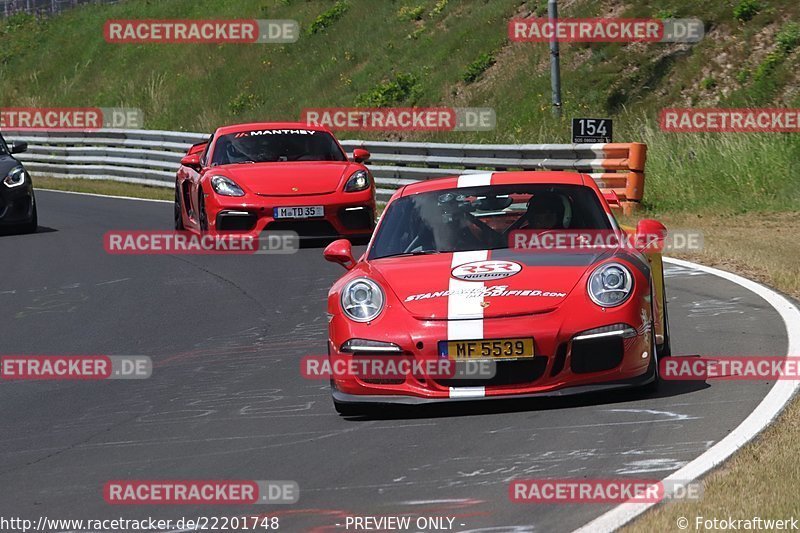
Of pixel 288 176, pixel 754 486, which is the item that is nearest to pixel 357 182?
pixel 288 176

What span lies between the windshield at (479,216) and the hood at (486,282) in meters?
0.27

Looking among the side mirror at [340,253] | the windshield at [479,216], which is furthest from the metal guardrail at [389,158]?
the side mirror at [340,253]

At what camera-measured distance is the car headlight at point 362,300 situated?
7.61 meters

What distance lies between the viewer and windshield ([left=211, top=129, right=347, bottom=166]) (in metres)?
17.0

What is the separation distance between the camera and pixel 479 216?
854cm

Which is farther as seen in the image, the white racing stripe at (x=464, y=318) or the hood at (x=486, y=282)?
the hood at (x=486, y=282)

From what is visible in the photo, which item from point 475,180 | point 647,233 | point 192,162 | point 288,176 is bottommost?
point 288,176

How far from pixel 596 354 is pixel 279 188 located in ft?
29.7

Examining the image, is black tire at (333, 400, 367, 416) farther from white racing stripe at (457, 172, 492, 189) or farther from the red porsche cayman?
white racing stripe at (457, 172, 492, 189)

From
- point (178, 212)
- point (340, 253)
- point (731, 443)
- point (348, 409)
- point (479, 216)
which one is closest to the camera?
point (731, 443)

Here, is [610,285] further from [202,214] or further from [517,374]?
[202,214]

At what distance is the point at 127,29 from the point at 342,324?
43.4 metres

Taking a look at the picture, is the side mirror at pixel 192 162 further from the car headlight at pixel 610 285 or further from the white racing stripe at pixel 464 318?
the car headlight at pixel 610 285

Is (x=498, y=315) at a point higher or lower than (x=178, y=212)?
higher
